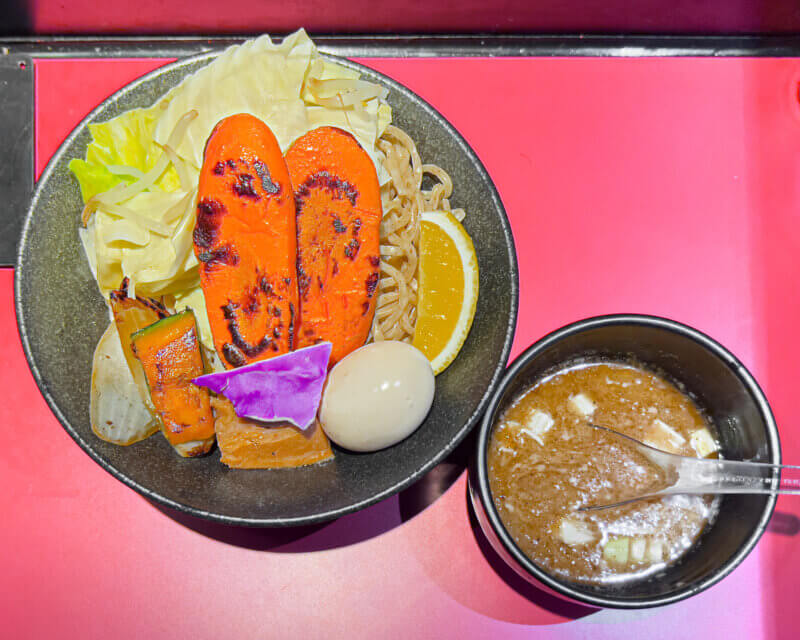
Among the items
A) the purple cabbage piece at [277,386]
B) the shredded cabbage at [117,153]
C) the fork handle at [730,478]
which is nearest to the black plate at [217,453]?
the shredded cabbage at [117,153]

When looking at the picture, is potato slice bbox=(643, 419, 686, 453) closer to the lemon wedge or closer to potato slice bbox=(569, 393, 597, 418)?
potato slice bbox=(569, 393, 597, 418)

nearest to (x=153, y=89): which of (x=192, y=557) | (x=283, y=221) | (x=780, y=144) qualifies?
(x=283, y=221)

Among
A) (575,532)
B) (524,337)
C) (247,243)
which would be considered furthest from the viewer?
(524,337)

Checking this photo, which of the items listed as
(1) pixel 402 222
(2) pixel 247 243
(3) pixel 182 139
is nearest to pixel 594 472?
(1) pixel 402 222

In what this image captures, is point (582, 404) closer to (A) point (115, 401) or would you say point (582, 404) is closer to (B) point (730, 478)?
(B) point (730, 478)

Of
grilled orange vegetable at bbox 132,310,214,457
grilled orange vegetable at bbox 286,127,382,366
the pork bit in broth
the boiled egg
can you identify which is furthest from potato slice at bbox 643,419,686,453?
grilled orange vegetable at bbox 132,310,214,457
